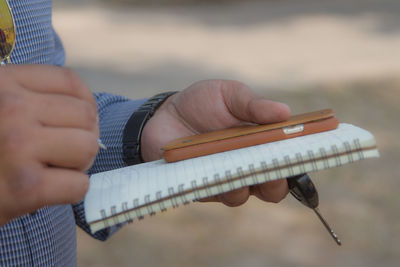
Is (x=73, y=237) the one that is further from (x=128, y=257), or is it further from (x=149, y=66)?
(x=149, y=66)

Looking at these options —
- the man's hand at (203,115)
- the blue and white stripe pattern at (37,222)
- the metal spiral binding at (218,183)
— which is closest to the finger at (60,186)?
the metal spiral binding at (218,183)

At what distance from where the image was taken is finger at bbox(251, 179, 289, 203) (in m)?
0.87

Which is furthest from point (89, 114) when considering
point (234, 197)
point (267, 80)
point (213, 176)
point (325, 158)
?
point (267, 80)

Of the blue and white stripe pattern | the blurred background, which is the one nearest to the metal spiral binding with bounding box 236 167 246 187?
the blue and white stripe pattern

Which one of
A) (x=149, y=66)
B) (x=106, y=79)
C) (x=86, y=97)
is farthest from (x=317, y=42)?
(x=86, y=97)

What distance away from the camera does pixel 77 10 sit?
598 cm

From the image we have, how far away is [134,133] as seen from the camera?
3.32ft

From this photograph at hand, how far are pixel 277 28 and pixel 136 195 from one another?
4.61 meters

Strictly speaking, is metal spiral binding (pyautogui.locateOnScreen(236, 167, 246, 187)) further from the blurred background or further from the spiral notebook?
the blurred background

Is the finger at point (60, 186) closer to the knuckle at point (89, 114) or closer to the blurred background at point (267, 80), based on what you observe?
the knuckle at point (89, 114)

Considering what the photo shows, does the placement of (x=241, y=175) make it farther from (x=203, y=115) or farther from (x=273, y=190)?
(x=203, y=115)

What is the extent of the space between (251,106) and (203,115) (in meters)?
0.14

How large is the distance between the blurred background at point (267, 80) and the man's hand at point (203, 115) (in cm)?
104

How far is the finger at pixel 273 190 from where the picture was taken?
34.2 inches
